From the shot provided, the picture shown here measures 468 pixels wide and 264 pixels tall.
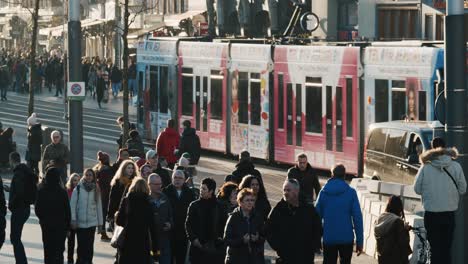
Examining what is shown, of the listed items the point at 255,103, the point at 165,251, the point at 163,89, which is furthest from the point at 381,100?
the point at 165,251

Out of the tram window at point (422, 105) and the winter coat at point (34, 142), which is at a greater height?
the tram window at point (422, 105)

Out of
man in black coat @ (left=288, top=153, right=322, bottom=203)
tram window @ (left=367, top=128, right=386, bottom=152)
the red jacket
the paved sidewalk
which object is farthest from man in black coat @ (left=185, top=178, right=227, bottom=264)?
the paved sidewalk

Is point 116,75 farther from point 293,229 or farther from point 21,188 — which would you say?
point 293,229

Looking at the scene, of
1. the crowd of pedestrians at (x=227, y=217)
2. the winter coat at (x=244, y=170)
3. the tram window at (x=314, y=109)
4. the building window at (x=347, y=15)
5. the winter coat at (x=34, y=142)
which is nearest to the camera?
the crowd of pedestrians at (x=227, y=217)

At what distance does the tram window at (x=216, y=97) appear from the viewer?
39312mm

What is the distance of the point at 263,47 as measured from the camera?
37.3 m

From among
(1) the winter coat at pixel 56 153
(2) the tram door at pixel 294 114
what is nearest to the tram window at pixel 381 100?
(2) the tram door at pixel 294 114

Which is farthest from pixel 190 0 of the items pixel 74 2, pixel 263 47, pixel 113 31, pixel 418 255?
pixel 418 255

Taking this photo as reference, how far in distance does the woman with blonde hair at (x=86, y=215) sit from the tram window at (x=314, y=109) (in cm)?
1417

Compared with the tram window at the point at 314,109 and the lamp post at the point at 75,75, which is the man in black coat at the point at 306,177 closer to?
the lamp post at the point at 75,75

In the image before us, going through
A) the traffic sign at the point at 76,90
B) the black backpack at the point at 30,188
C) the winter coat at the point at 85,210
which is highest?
the traffic sign at the point at 76,90

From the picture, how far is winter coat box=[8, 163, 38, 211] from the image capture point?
21781 millimetres

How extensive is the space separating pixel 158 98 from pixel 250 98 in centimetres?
494

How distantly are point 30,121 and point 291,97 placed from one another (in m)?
6.36
